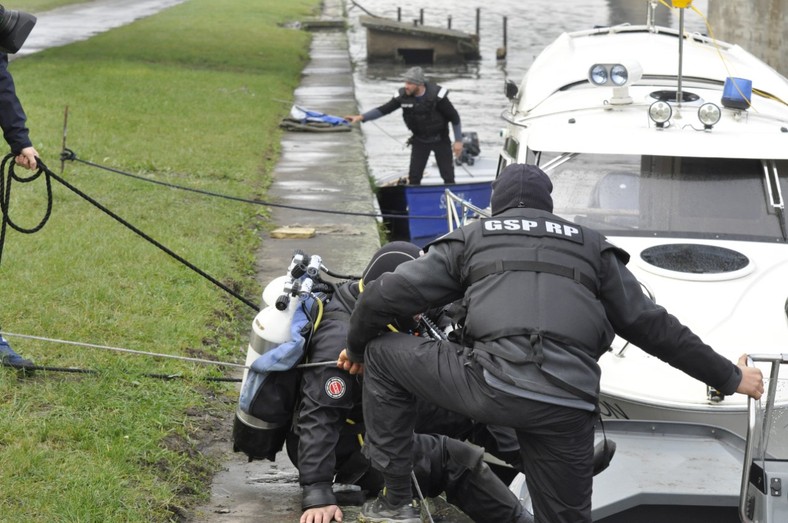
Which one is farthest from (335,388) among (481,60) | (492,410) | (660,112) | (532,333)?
(481,60)

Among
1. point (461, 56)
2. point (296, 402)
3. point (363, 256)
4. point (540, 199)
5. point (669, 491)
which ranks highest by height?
point (540, 199)

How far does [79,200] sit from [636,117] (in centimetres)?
607

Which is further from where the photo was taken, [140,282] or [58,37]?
[58,37]

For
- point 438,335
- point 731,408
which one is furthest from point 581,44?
point 438,335

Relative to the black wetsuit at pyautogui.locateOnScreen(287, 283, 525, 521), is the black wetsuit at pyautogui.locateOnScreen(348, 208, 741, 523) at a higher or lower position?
higher

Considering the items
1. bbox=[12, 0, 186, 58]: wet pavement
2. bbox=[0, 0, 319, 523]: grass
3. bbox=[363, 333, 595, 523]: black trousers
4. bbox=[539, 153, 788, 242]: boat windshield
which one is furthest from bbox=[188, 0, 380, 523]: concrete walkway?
bbox=[12, 0, 186, 58]: wet pavement

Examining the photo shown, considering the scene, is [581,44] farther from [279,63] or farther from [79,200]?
[279,63]

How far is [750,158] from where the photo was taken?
7.48m

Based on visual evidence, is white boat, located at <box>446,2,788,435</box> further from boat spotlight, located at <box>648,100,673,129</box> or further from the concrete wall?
the concrete wall

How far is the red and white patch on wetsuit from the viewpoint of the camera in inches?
196

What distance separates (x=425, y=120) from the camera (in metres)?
14.6

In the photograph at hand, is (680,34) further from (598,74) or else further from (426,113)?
(426,113)

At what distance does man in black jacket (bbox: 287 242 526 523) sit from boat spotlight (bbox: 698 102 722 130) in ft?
10.5

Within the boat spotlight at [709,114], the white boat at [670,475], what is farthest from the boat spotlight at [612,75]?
the white boat at [670,475]
